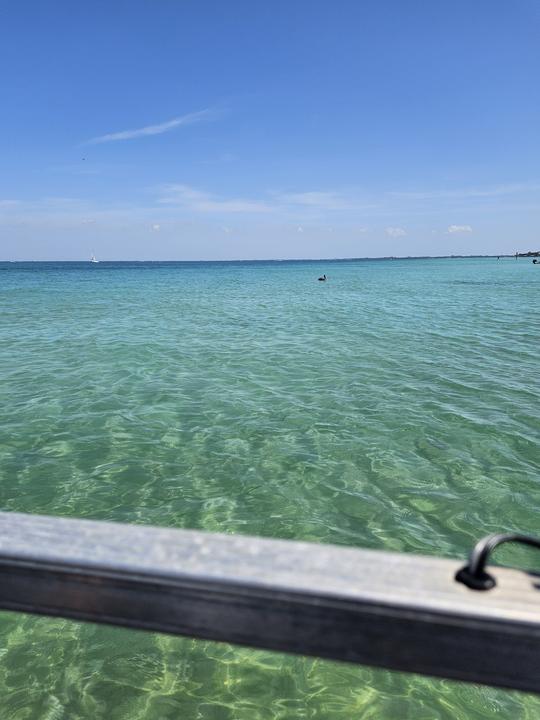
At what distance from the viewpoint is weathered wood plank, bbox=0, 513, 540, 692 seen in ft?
3.40

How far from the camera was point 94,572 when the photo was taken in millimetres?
1176

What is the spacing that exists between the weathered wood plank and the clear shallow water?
129 inches

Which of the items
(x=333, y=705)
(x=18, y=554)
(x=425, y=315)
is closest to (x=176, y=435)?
(x=333, y=705)

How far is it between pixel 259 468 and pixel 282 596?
6717mm

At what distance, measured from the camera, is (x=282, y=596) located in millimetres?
1095

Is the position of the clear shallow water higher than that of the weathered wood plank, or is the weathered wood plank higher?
the weathered wood plank

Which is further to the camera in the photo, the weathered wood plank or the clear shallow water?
the clear shallow water

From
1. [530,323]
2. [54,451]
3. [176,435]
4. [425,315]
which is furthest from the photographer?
[425,315]

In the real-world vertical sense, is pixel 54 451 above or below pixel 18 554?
below

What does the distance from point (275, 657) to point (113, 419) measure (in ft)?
21.3

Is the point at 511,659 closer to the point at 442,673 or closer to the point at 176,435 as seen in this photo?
the point at 442,673

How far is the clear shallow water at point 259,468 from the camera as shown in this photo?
3.96 metres

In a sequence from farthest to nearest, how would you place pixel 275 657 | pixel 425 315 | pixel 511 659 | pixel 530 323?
pixel 425 315, pixel 530 323, pixel 275 657, pixel 511 659

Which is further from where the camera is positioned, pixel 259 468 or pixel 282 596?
pixel 259 468
